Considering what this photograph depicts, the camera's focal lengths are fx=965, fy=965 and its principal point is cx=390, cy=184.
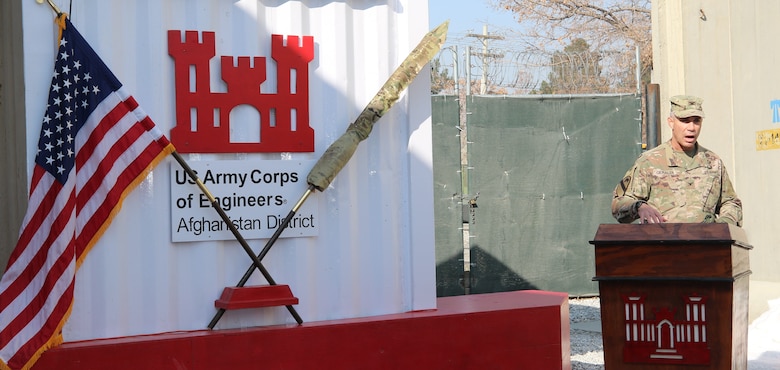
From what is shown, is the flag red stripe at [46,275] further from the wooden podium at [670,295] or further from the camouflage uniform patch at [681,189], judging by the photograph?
the camouflage uniform patch at [681,189]

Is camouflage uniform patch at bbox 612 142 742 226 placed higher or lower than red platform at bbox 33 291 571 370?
higher

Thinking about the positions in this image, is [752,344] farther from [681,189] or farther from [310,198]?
[310,198]

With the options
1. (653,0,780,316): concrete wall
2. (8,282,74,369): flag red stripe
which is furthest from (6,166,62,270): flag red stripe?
(653,0,780,316): concrete wall

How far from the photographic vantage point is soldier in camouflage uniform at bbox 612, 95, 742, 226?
5.56 meters

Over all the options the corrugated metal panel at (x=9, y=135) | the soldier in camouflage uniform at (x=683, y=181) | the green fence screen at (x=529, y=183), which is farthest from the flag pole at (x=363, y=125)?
the green fence screen at (x=529, y=183)

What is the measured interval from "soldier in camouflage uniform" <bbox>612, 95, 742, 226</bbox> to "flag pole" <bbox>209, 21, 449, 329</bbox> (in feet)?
4.61

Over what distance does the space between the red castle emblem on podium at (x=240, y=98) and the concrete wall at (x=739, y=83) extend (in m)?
5.47

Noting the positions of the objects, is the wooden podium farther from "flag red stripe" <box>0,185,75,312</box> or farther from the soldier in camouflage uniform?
"flag red stripe" <box>0,185,75,312</box>

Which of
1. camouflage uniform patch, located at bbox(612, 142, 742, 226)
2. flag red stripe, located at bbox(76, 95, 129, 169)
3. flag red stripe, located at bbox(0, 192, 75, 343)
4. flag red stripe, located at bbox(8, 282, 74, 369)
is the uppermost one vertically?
flag red stripe, located at bbox(76, 95, 129, 169)

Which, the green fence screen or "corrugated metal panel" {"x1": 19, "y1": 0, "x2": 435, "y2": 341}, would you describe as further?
the green fence screen

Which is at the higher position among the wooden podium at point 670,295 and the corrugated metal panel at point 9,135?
the corrugated metal panel at point 9,135

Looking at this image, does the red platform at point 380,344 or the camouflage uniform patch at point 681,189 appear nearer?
the red platform at point 380,344

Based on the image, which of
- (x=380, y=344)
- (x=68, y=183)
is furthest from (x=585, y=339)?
(x=68, y=183)

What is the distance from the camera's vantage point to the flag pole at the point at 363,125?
207 inches
